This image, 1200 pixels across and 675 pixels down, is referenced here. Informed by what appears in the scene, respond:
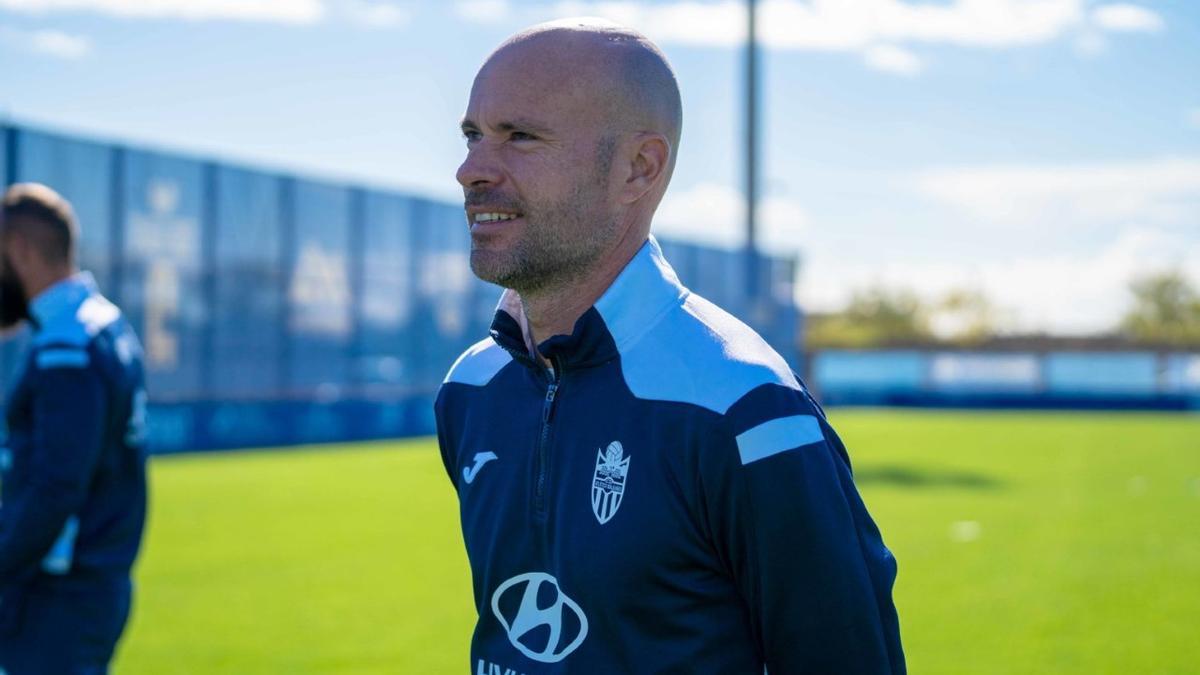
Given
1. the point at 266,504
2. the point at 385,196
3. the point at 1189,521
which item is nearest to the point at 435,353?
the point at 385,196

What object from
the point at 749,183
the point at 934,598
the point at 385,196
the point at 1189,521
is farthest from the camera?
the point at 385,196

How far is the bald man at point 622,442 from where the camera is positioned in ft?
5.69

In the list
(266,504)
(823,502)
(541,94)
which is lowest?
(266,504)

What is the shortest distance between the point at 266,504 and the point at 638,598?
1268 cm

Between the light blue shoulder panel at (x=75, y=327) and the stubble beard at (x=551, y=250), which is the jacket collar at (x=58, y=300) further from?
the stubble beard at (x=551, y=250)

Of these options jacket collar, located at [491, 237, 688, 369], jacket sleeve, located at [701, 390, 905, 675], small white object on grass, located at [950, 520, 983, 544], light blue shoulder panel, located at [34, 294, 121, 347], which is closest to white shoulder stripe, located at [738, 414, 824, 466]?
jacket sleeve, located at [701, 390, 905, 675]

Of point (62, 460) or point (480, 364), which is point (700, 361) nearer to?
point (480, 364)

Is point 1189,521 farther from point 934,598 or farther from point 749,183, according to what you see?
point 749,183

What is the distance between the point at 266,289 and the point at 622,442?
22.0 m

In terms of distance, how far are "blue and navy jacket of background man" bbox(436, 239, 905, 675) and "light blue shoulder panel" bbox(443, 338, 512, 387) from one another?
0.18 m

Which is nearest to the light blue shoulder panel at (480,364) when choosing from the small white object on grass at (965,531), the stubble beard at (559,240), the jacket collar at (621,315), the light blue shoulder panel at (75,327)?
the jacket collar at (621,315)

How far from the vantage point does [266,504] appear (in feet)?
45.4

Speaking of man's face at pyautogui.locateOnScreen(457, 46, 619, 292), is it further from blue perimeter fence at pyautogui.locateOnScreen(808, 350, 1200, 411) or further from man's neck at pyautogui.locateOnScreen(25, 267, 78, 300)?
blue perimeter fence at pyautogui.locateOnScreen(808, 350, 1200, 411)

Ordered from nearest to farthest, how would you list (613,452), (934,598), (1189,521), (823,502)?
(823,502), (613,452), (934,598), (1189,521)
